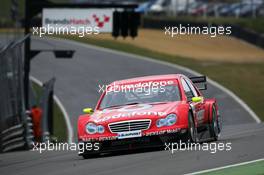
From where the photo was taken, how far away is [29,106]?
99.1ft

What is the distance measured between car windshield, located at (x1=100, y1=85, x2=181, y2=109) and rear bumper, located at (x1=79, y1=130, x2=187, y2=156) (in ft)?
3.19

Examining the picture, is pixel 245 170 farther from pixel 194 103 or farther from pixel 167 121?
pixel 194 103

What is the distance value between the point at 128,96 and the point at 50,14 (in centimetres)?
1718

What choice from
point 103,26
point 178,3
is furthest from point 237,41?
point 103,26

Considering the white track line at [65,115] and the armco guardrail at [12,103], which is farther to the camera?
the white track line at [65,115]

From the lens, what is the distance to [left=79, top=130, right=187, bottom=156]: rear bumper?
50.5ft

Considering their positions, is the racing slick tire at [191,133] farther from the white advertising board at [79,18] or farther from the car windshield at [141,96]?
the white advertising board at [79,18]

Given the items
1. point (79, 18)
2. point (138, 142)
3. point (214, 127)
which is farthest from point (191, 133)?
point (79, 18)

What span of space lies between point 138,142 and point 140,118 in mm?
369

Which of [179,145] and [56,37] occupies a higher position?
[179,145]

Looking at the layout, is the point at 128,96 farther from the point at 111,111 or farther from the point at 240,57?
the point at 240,57

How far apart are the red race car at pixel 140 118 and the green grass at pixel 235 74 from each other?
68.4 ft

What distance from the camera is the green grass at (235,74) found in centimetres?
4216

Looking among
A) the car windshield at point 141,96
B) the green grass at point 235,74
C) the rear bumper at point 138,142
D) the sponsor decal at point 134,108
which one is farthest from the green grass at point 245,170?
the green grass at point 235,74
